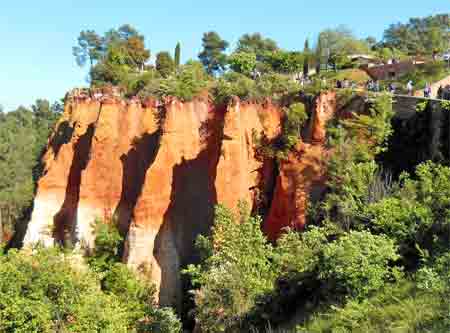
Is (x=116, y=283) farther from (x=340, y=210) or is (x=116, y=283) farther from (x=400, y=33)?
(x=400, y=33)

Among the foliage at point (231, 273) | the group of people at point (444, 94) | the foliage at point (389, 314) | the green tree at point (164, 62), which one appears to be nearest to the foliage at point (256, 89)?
the group of people at point (444, 94)

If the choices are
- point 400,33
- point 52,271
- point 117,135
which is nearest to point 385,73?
point 117,135

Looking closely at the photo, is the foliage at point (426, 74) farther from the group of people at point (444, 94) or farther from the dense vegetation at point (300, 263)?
the group of people at point (444, 94)

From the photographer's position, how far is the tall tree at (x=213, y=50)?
35.6 metres

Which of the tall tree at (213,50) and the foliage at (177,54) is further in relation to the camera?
the tall tree at (213,50)

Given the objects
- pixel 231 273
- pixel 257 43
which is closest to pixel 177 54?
pixel 257 43

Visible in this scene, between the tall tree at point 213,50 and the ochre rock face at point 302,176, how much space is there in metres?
20.9

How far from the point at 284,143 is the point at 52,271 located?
7752 millimetres

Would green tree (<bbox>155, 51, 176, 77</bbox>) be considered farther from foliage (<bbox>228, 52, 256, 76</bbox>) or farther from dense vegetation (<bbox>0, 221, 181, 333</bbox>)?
dense vegetation (<bbox>0, 221, 181, 333</bbox>)

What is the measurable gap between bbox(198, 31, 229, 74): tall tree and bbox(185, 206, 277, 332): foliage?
23.6m

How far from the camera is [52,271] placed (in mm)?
10320

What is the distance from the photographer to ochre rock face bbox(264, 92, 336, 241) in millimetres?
14555

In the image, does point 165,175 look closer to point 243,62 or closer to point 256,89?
point 256,89

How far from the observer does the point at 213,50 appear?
3681 centimetres
